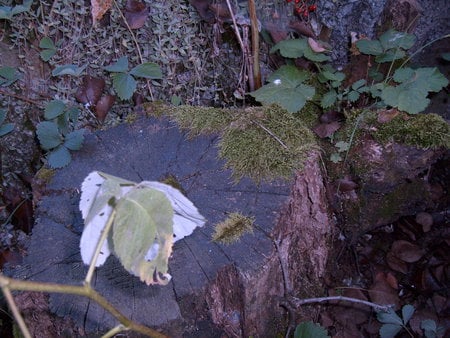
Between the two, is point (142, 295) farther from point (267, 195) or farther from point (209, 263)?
point (267, 195)

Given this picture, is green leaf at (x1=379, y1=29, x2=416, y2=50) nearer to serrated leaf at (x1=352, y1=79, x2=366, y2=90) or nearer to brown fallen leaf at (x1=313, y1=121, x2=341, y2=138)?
serrated leaf at (x1=352, y1=79, x2=366, y2=90)

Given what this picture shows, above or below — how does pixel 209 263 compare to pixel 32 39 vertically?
below

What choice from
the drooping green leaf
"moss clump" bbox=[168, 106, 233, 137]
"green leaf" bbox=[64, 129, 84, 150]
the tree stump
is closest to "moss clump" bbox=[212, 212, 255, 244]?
the tree stump

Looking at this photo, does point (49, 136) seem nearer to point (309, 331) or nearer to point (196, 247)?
point (196, 247)

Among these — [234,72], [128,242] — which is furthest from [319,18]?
[128,242]

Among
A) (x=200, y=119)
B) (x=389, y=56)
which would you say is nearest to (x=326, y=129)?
(x=389, y=56)

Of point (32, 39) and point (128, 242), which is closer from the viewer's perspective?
point (128, 242)

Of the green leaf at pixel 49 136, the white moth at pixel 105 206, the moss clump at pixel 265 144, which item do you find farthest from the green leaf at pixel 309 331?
the green leaf at pixel 49 136
